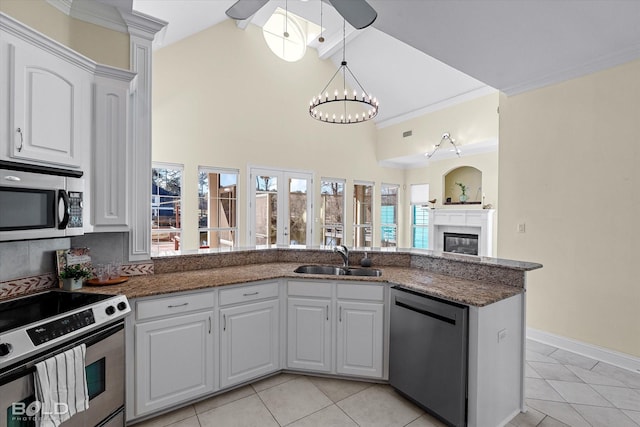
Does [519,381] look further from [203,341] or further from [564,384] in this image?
[203,341]

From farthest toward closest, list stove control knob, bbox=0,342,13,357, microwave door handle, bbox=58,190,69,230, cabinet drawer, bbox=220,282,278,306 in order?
1. cabinet drawer, bbox=220,282,278,306
2. microwave door handle, bbox=58,190,69,230
3. stove control knob, bbox=0,342,13,357

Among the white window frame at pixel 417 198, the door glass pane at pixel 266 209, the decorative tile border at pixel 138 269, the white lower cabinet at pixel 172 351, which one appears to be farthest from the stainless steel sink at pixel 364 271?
the white window frame at pixel 417 198

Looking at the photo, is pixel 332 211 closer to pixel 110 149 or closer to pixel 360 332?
pixel 360 332

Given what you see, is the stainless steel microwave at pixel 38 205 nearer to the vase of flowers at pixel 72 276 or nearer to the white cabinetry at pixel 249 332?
the vase of flowers at pixel 72 276

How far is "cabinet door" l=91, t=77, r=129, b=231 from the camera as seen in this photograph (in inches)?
84.7

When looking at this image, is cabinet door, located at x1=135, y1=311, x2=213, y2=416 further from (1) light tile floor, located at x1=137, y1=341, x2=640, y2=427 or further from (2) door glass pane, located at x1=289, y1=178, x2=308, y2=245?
(2) door glass pane, located at x1=289, y1=178, x2=308, y2=245

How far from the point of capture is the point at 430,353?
2.10 m

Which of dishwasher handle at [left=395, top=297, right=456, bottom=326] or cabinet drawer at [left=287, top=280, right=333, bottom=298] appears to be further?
cabinet drawer at [left=287, top=280, right=333, bottom=298]

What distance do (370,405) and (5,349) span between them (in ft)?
6.91

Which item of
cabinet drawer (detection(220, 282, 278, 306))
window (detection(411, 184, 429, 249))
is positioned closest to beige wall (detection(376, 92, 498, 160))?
window (detection(411, 184, 429, 249))

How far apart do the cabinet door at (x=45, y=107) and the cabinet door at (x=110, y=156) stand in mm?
96

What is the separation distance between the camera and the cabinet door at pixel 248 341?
2.33 m

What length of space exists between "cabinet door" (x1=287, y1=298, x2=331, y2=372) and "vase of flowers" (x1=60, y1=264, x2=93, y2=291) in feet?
4.80

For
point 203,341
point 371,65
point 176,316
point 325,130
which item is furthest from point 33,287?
point 371,65
